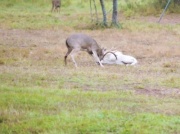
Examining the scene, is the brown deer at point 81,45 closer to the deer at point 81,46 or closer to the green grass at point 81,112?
the deer at point 81,46

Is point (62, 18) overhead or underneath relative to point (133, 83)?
underneath

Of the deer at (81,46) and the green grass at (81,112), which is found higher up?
the green grass at (81,112)

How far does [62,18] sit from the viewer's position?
89.8ft

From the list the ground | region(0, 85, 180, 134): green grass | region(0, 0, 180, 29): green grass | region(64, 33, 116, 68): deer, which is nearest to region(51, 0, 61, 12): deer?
region(0, 0, 180, 29): green grass

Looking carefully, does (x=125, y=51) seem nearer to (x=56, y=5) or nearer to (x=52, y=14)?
(x=52, y=14)

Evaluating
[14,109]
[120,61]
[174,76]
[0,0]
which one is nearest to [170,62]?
[120,61]

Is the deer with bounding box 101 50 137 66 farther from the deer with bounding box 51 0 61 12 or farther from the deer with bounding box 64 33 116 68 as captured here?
the deer with bounding box 51 0 61 12

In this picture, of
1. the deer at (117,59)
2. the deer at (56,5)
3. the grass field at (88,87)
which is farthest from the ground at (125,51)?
the deer at (56,5)

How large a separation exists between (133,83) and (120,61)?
346cm

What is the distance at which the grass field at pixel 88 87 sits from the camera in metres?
7.38

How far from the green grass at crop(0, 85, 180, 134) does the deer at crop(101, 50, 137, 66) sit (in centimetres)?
461

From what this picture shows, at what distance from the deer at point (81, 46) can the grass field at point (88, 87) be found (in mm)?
285

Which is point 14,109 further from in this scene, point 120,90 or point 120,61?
point 120,61

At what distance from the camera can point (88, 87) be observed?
10.4m
